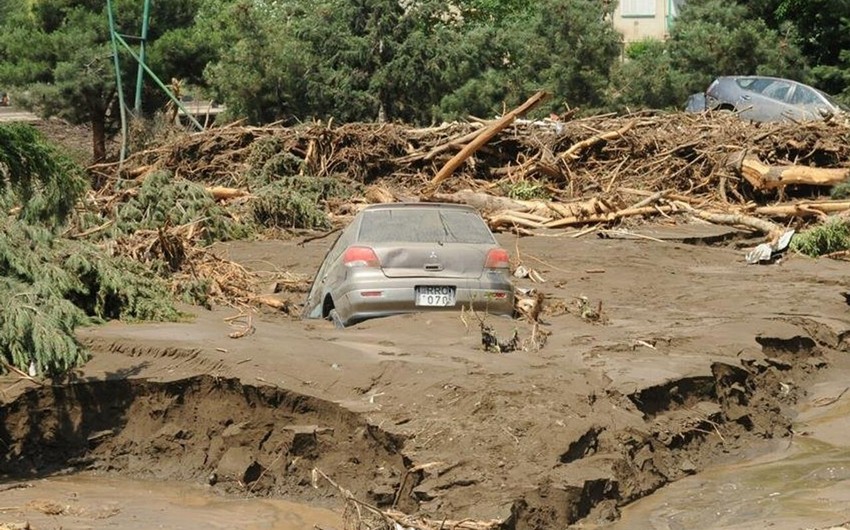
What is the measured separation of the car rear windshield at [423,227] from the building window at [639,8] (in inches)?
1751

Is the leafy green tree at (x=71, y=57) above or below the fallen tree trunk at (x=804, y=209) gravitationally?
above

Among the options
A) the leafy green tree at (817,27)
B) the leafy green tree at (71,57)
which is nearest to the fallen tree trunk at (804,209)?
the leafy green tree at (817,27)

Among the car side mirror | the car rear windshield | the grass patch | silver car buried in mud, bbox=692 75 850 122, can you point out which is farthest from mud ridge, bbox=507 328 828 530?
silver car buried in mud, bbox=692 75 850 122

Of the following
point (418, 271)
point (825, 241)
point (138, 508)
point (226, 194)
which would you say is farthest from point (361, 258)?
point (226, 194)

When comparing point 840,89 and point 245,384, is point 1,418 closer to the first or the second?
point 245,384

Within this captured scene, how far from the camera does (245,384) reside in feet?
32.8

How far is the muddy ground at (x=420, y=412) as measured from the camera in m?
8.79

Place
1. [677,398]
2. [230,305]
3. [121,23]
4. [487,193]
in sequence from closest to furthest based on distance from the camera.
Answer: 1. [677,398]
2. [230,305]
3. [487,193]
4. [121,23]

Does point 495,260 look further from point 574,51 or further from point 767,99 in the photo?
point 574,51

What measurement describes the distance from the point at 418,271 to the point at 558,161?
41.9 feet

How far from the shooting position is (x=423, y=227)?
12.7 meters

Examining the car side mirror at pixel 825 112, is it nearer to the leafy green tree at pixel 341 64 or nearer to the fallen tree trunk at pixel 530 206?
the fallen tree trunk at pixel 530 206

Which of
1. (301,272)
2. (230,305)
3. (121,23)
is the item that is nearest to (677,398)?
(230,305)

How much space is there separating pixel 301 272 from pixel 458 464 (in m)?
10.1
